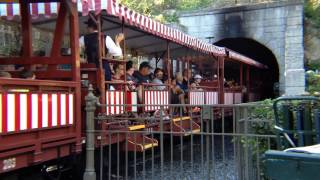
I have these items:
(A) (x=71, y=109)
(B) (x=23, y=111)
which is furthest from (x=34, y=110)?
(A) (x=71, y=109)

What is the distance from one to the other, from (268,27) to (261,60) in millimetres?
8856

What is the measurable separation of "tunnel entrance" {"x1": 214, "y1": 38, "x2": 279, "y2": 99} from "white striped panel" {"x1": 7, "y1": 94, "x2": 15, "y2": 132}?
73.9ft

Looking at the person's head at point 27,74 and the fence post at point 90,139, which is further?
the person's head at point 27,74

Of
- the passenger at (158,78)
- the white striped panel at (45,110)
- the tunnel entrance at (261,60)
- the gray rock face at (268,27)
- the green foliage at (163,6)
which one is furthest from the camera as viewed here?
the tunnel entrance at (261,60)

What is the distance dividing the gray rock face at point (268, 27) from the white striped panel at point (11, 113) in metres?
16.0

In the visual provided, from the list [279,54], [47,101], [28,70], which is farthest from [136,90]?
[279,54]

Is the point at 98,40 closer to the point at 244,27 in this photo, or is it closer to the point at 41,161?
the point at 41,161

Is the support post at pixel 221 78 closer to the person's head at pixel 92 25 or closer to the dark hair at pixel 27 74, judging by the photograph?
the person's head at pixel 92 25

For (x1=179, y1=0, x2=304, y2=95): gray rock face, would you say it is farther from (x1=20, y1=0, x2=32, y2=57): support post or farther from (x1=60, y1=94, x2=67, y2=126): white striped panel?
(x1=60, y1=94, x2=67, y2=126): white striped panel

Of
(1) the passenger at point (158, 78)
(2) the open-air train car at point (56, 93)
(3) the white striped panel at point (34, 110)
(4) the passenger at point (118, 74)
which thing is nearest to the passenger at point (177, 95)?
(1) the passenger at point (158, 78)

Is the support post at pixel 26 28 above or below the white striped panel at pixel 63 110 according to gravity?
above

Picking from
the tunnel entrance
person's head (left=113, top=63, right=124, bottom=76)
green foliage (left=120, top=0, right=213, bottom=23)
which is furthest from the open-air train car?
the tunnel entrance

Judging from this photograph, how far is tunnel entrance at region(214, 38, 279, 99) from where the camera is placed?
29.0 meters

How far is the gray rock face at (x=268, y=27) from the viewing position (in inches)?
859
